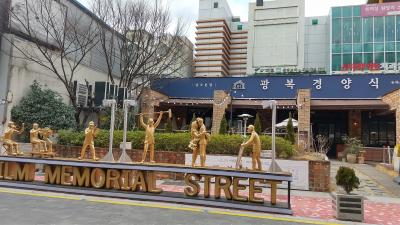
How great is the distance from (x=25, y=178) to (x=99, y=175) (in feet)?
8.45

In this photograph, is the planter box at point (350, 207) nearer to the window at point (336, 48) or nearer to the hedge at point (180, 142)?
the hedge at point (180, 142)

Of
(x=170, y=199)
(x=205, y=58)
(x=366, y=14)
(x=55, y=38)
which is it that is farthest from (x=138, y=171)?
(x=205, y=58)

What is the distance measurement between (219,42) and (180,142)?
53.7 m

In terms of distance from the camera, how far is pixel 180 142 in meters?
14.7

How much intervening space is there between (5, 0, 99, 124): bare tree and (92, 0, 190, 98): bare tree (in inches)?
54.9

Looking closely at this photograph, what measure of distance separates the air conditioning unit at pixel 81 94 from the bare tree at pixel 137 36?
2.36m

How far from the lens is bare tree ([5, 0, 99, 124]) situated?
19.2 meters

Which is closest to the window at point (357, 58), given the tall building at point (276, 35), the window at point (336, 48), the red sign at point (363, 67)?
the window at point (336, 48)

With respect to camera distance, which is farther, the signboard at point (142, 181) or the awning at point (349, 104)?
the awning at point (349, 104)

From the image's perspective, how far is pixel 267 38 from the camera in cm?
5769

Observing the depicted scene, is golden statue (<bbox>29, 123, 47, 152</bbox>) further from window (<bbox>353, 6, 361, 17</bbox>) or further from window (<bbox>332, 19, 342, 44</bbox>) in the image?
window (<bbox>353, 6, 361, 17</bbox>)

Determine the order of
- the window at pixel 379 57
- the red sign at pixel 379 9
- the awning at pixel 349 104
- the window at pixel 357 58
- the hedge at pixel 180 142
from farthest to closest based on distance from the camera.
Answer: the window at pixel 357 58 → the window at pixel 379 57 → the red sign at pixel 379 9 → the awning at pixel 349 104 → the hedge at pixel 180 142

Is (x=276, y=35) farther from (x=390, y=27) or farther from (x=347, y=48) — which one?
(x=390, y=27)

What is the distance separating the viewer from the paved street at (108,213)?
7340mm
